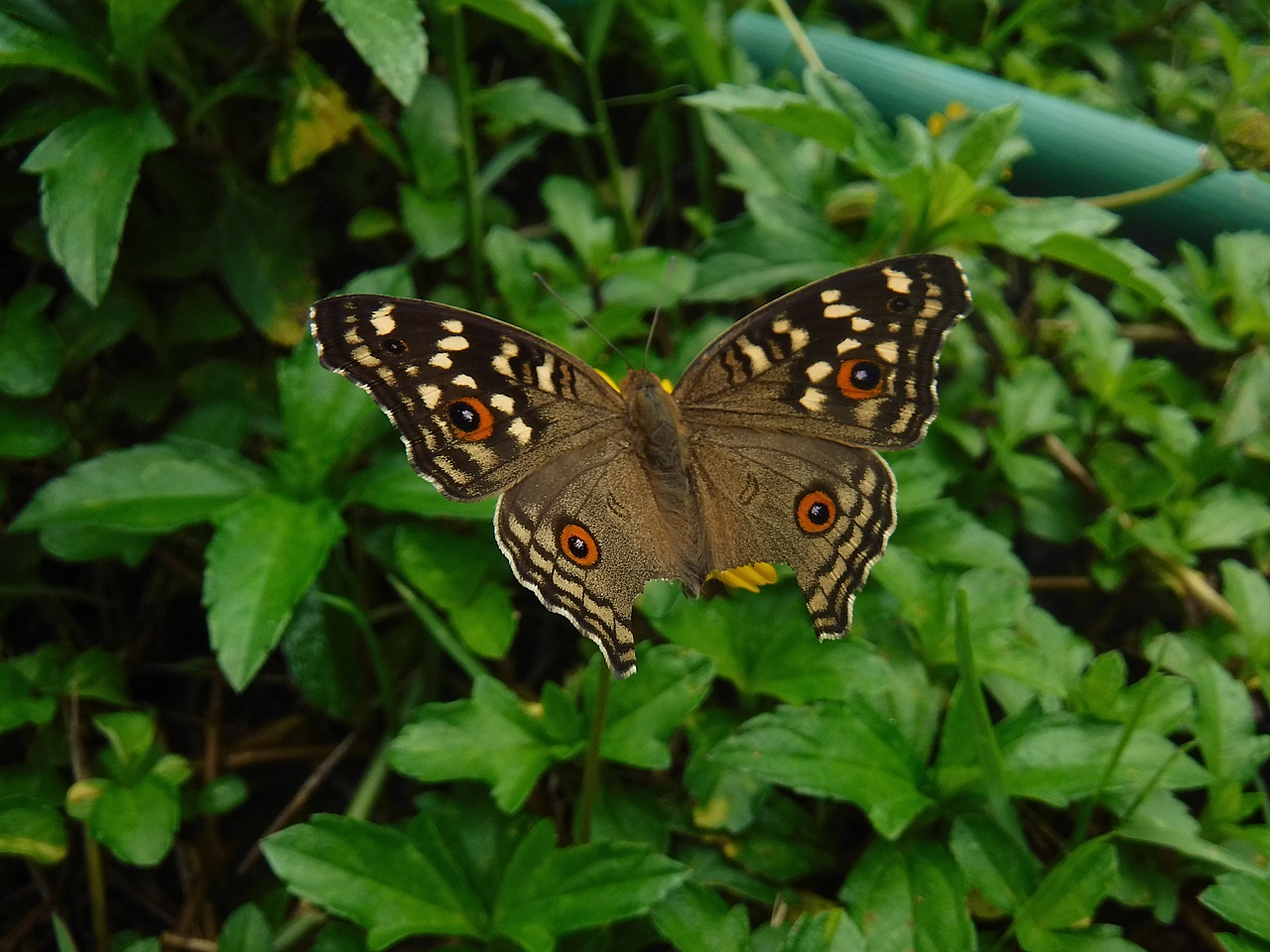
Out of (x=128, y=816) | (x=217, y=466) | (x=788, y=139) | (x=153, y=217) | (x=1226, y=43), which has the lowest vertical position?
(x=128, y=816)

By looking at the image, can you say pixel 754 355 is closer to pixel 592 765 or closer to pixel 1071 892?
pixel 592 765

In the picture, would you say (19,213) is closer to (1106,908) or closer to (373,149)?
(373,149)

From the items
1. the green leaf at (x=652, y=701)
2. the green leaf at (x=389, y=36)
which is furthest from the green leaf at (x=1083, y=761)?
the green leaf at (x=389, y=36)

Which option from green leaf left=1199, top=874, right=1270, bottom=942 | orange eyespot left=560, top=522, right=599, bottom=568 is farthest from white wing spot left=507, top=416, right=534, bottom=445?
green leaf left=1199, top=874, right=1270, bottom=942

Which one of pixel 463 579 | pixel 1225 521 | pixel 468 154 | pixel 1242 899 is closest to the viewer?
pixel 1242 899

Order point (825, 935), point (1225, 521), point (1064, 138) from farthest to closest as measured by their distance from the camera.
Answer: point (1064, 138)
point (1225, 521)
point (825, 935)

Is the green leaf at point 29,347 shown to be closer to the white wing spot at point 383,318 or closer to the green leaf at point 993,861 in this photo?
the white wing spot at point 383,318

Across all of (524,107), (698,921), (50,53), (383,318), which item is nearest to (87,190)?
(50,53)

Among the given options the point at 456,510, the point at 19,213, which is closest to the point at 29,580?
the point at 19,213
